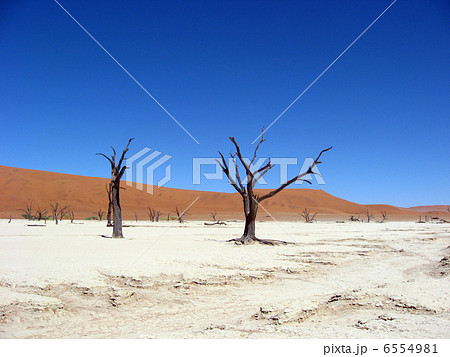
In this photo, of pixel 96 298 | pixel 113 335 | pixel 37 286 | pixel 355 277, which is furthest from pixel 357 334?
pixel 37 286

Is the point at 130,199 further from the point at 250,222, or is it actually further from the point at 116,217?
the point at 250,222

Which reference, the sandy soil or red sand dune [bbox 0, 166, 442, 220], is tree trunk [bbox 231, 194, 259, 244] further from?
red sand dune [bbox 0, 166, 442, 220]

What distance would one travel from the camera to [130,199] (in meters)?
73.7

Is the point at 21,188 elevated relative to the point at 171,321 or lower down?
elevated

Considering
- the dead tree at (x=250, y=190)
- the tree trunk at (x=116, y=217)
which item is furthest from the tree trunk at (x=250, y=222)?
the tree trunk at (x=116, y=217)

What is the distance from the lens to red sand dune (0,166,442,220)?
5931 cm

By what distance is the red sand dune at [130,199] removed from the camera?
59.3 meters

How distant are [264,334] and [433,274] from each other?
15.9 feet

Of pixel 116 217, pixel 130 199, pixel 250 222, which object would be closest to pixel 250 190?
pixel 250 222

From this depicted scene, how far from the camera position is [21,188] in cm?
6688

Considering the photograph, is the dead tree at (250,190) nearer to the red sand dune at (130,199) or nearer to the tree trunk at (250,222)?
the tree trunk at (250,222)

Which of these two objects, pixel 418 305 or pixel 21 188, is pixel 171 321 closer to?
pixel 418 305
